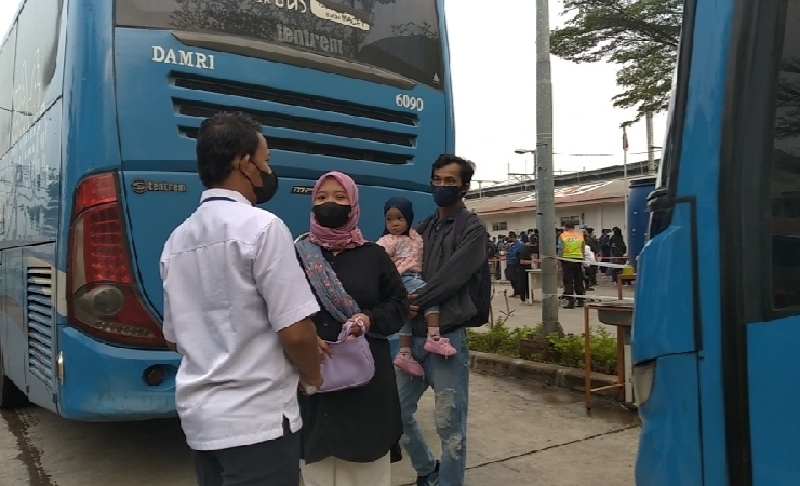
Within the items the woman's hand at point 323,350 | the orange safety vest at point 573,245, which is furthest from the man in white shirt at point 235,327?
the orange safety vest at point 573,245

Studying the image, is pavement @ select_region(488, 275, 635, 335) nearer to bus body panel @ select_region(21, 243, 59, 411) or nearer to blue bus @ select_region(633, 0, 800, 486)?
bus body panel @ select_region(21, 243, 59, 411)

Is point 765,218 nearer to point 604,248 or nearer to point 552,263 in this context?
point 552,263

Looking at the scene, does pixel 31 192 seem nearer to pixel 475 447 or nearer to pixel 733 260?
pixel 475 447

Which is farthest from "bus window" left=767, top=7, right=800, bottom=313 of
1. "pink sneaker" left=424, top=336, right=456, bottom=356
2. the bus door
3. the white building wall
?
the white building wall

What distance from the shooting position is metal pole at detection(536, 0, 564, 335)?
6.93 metres

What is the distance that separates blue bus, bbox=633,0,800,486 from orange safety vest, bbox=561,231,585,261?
11010 mm

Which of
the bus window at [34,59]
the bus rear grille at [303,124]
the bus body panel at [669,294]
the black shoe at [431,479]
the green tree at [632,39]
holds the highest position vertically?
the green tree at [632,39]

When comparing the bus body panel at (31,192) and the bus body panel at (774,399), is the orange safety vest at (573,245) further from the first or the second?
the bus body panel at (774,399)

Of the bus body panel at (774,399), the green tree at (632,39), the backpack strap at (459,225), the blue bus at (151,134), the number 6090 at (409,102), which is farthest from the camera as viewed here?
the green tree at (632,39)

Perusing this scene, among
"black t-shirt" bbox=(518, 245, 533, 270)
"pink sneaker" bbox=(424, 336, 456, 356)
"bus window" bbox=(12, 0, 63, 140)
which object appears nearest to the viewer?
"pink sneaker" bbox=(424, 336, 456, 356)

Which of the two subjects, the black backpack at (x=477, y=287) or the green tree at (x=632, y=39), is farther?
the green tree at (x=632, y=39)

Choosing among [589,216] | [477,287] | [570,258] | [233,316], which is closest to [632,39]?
[570,258]

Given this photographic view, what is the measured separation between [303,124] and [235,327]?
2375mm

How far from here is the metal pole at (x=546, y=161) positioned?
22.7ft
